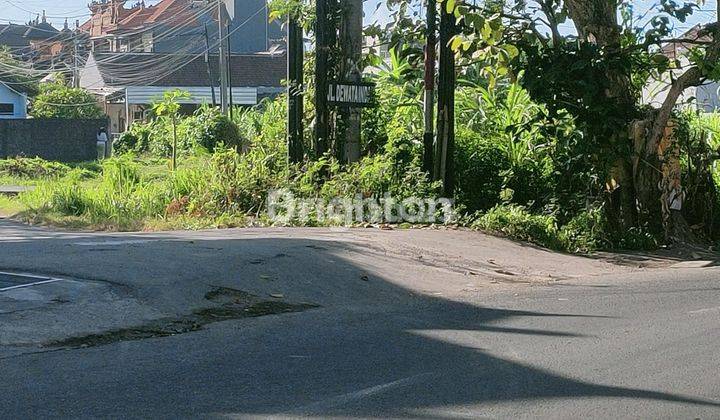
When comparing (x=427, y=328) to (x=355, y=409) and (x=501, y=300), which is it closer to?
(x=501, y=300)

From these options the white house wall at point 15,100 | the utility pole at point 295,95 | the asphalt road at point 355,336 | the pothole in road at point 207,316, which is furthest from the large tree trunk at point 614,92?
the white house wall at point 15,100

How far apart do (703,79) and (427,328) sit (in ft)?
28.1

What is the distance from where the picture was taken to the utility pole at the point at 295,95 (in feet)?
55.7

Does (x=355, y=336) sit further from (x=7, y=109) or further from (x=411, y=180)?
(x=7, y=109)

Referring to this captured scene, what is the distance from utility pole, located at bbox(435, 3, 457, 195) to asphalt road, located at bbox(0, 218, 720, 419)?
319cm

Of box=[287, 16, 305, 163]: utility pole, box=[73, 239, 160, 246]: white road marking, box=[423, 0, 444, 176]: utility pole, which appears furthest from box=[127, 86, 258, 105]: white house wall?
box=[73, 239, 160, 246]: white road marking

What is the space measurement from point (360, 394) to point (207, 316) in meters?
2.73

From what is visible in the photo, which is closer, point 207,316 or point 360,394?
point 360,394

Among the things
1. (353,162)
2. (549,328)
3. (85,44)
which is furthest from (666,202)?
(85,44)

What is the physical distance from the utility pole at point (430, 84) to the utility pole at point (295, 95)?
240cm

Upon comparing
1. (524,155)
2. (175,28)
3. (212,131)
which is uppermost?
(175,28)

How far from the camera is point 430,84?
1573cm

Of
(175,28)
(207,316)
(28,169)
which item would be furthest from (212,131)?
(175,28)

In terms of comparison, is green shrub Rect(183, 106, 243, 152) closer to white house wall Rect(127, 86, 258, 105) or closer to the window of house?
white house wall Rect(127, 86, 258, 105)
